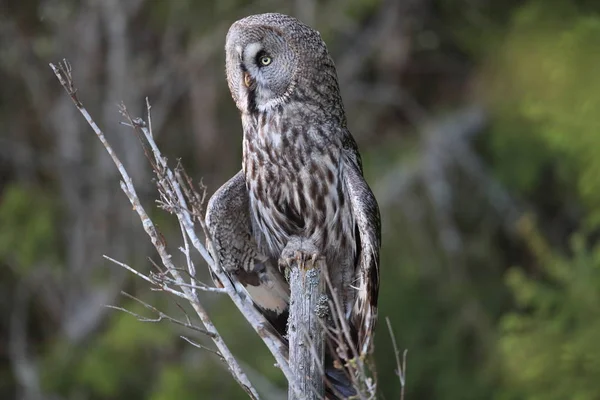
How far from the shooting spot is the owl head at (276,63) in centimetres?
441

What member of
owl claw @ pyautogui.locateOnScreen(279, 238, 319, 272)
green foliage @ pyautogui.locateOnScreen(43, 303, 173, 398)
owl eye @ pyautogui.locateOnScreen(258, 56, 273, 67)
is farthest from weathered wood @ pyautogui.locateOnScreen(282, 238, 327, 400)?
green foliage @ pyautogui.locateOnScreen(43, 303, 173, 398)

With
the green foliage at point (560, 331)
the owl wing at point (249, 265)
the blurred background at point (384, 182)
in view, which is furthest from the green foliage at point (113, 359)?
the owl wing at point (249, 265)

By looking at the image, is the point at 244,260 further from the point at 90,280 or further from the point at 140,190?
the point at 90,280

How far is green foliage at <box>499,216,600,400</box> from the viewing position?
267 inches

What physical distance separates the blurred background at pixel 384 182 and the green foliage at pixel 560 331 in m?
0.01

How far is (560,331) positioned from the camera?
6.97 metres

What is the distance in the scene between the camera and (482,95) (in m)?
8.40

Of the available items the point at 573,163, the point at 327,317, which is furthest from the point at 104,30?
the point at 327,317

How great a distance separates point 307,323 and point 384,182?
458 cm

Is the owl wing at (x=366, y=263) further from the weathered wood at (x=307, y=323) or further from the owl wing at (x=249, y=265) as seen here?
the owl wing at (x=249, y=265)

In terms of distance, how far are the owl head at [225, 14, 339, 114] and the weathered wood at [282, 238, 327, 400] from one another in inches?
29.1

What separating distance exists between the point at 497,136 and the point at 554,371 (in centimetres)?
195

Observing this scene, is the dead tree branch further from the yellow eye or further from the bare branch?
the yellow eye

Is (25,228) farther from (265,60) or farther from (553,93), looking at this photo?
(265,60)
